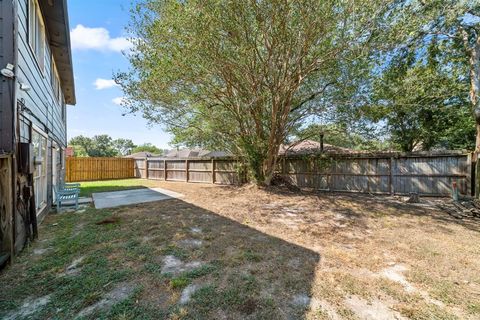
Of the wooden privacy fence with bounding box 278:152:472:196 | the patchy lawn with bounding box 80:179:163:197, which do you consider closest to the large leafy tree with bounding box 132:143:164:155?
the patchy lawn with bounding box 80:179:163:197

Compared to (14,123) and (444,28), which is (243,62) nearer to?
(14,123)

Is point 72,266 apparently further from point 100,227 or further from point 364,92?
point 364,92

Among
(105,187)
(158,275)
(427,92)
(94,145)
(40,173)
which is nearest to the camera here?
(158,275)

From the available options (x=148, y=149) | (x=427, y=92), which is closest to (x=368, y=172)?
(x=427, y=92)

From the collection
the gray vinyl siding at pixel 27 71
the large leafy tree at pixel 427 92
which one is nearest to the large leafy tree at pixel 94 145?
the gray vinyl siding at pixel 27 71

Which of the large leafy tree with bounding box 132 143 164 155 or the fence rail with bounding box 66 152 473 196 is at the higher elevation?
the large leafy tree with bounding box 132 143 164 155

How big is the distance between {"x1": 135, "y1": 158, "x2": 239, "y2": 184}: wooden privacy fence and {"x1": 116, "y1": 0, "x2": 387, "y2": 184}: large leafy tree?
2.37 meters

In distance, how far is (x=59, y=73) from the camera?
8578mm

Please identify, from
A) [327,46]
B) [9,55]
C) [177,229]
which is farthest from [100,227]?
[327,46]

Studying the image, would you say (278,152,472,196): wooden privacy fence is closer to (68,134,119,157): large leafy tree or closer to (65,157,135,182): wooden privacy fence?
(65,157,135,182): wooden privacy fence

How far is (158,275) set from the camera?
2566 mm

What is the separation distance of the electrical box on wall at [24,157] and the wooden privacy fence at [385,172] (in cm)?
882

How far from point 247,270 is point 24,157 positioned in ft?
11.5

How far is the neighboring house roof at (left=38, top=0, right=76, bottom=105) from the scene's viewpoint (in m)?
5.23
